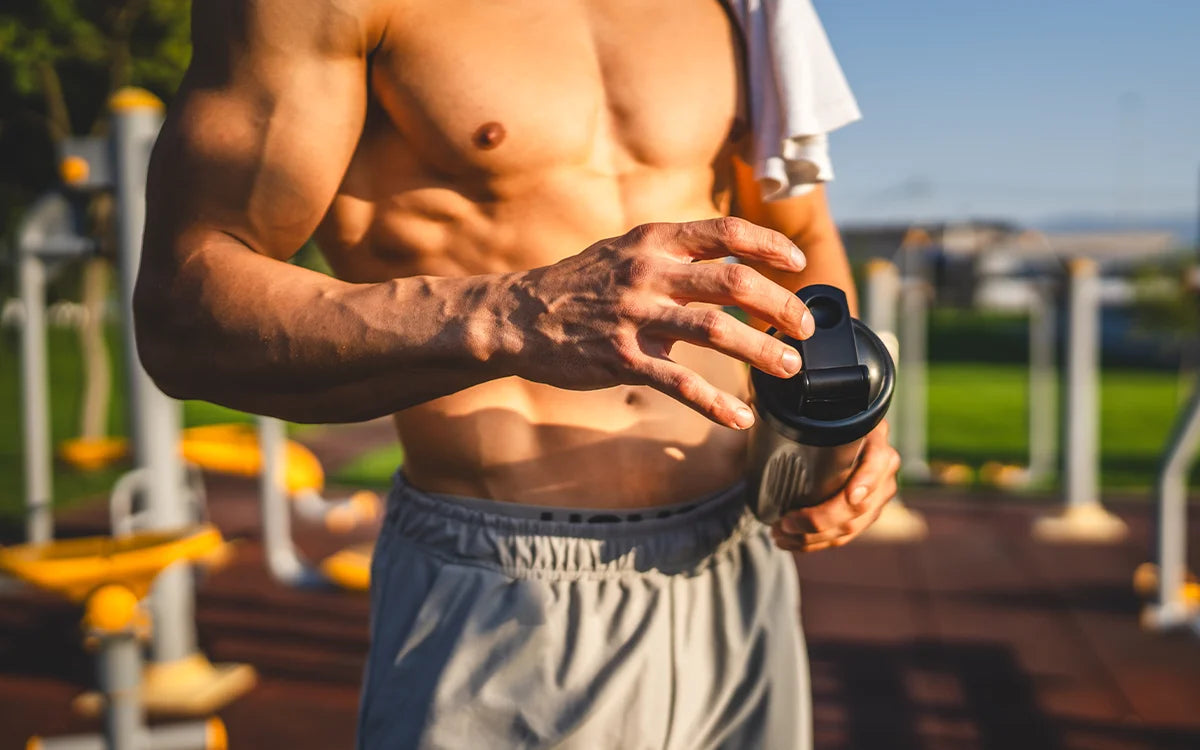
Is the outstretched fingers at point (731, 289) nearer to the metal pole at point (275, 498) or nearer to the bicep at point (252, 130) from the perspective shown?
the bicep at point (252, 130)

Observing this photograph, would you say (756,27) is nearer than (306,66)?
No

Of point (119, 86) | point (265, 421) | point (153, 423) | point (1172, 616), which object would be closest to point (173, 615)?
point (153, 423)

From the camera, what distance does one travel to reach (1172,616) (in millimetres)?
3307

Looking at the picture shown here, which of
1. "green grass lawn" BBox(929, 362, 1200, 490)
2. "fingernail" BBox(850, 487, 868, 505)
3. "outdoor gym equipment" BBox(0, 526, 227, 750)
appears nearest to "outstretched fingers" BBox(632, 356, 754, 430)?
"fingernail" BBox(850, 487, 868, 505)

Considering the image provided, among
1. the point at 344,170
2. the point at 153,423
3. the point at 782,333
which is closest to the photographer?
the point at 782,333

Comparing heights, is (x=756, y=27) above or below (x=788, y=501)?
above

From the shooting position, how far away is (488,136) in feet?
3.17

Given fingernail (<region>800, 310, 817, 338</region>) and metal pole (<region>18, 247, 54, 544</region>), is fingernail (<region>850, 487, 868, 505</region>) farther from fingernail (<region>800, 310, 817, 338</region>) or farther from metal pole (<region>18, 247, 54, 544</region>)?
metal pole (<region>18, 247, 54, 544</region>)

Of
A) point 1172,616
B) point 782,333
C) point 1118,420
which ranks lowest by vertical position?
point 1118,420

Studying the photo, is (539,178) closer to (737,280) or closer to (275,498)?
(737,280)

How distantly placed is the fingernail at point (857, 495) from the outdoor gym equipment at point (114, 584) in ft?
6.24

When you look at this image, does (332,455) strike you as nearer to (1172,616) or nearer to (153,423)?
(153,423)

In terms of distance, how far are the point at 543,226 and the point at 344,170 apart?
20cm

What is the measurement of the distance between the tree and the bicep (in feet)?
25.2
